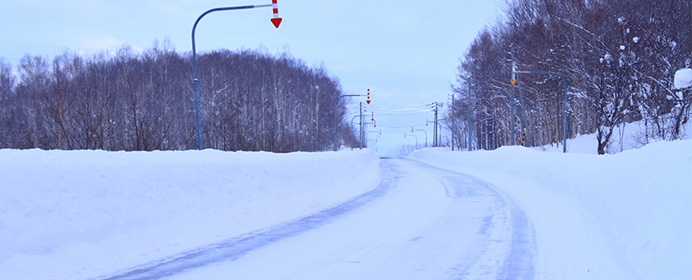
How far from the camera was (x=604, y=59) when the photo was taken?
34.4 m

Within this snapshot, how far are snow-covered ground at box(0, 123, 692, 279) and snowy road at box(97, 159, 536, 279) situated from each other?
41 cm

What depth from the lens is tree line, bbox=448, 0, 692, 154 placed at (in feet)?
106

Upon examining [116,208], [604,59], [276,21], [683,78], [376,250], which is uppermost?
[604,59]

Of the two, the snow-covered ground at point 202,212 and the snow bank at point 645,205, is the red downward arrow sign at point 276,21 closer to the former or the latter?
the snow-covered ground at point 202,212

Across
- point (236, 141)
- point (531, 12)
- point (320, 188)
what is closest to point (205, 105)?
point (236, 141)

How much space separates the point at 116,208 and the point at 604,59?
33.8 m

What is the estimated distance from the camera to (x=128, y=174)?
28.8ft

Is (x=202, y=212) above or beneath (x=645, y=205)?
beneath

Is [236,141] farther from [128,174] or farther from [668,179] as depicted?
[668,179]

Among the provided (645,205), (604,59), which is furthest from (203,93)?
(645,205)

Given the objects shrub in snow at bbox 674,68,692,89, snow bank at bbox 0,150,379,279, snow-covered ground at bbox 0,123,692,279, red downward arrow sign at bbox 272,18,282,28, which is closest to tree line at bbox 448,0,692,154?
shrub in snow at bbox 674,68,692,89

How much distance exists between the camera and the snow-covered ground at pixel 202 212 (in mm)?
6199

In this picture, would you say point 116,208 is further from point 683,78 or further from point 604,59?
point 604,59

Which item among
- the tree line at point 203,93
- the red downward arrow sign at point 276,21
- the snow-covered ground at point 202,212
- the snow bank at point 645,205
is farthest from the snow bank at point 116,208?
the tree line at point 203,93
